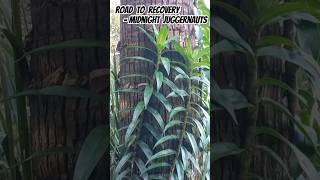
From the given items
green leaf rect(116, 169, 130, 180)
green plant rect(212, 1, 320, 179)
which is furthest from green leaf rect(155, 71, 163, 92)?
green plant rect(212, 1, 320, 179)

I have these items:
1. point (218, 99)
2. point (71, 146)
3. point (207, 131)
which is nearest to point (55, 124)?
point (71, 146)

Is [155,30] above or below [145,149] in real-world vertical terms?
above

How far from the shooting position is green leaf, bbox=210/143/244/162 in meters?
0.85

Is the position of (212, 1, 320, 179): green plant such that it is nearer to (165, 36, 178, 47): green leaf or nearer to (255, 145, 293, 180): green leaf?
(255, 145, 293, 180): green leaf

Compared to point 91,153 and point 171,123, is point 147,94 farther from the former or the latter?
point 91,153

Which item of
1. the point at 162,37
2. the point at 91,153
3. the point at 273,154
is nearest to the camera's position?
the point at 162,37

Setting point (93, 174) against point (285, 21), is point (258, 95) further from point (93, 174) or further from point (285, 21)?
point (93, 174)

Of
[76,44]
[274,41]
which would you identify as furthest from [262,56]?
[76,44]

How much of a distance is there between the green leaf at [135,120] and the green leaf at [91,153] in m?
0.18

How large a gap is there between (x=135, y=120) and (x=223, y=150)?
29 centimetres

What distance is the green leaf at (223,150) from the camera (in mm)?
847

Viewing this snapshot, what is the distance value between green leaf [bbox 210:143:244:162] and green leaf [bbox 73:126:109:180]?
0.58 ft

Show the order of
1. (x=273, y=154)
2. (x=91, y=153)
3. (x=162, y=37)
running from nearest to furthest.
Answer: (x=162, y=37) → (x=91, y=153) → (x=273, y=154)

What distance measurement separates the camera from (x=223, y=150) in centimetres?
86
